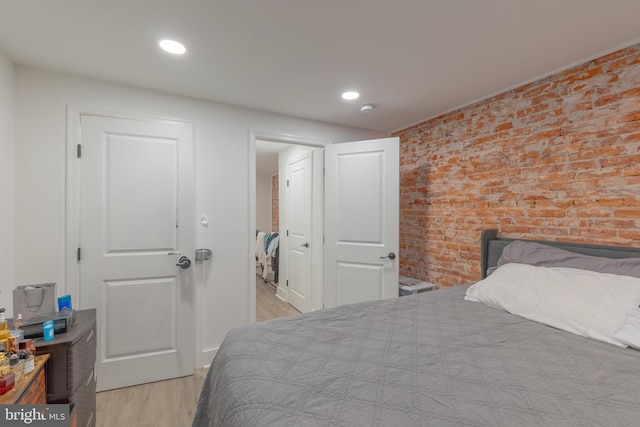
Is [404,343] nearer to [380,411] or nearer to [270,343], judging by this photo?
[380,411]

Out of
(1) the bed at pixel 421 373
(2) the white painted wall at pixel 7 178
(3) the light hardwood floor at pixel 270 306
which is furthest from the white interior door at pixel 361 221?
(2) the white painted wall at pixel 7 178

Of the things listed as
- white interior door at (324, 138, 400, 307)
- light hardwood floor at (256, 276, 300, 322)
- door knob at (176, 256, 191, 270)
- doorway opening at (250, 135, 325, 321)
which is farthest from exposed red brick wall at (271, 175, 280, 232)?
door knob at (176, 256, 191, 270)

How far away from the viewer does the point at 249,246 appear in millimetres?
2682

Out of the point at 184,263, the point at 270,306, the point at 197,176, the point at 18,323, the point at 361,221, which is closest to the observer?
the point at 18,323

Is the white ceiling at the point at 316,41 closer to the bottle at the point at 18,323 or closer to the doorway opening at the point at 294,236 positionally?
the doorway opening at the point at 294,236

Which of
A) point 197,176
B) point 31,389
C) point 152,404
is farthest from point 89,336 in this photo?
point 197,176

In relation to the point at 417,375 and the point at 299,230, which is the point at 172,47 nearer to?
the point at 417,375

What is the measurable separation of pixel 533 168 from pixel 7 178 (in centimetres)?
363

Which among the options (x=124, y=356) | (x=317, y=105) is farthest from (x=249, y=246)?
(x=317, y=105)

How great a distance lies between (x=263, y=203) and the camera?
22.9ft

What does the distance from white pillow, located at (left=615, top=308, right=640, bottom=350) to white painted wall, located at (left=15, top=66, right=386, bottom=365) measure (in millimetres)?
2434

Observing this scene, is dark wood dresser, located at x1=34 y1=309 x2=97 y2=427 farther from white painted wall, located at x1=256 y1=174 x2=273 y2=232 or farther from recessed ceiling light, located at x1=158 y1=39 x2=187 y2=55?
white painted wall, located at x1=256 y1=174 x2=273 y2=232

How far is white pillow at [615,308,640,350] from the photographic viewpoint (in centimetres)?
117
